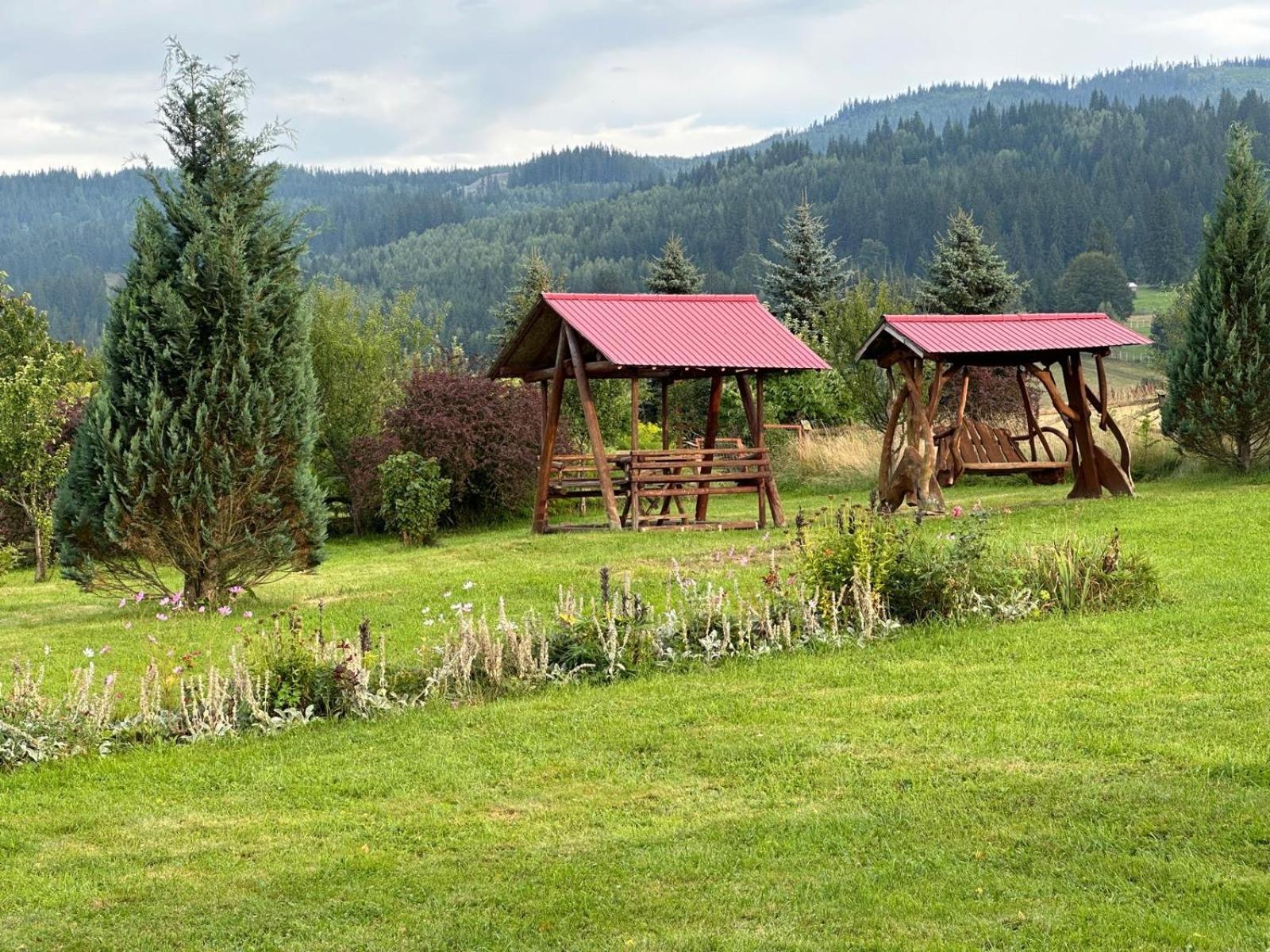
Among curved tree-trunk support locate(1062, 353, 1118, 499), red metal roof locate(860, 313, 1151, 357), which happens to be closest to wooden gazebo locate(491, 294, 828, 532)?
red metal roof locate(860, 313, 1151, 357)

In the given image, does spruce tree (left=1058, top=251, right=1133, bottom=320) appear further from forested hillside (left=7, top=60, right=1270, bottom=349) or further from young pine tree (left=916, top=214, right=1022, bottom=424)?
young pine tree (left=916, top=214, right=1022, bottom=424)

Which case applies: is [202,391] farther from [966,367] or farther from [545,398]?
[966,367]

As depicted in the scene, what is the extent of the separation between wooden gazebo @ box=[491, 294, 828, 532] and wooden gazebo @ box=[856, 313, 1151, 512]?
1.32 m

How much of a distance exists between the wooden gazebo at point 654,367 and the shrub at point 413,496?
167 cm

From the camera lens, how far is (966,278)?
44094mm

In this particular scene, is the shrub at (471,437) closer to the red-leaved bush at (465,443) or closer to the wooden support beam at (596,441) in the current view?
the red-leaved bush at (465,443)

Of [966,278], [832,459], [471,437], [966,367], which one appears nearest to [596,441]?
[471,437]

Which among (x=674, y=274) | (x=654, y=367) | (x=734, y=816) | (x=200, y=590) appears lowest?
(x=734, y=816)

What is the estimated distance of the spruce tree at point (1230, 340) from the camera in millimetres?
19703

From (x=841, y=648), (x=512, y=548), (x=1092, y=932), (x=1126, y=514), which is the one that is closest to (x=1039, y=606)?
(x=841, y=648)

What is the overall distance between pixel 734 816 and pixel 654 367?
43.1 feet

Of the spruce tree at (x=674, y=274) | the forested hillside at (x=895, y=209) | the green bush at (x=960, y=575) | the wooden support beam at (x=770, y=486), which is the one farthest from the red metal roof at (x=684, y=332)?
the forested hillside at (x=895, y=209)

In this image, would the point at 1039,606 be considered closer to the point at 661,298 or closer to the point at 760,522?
the point at 760,522

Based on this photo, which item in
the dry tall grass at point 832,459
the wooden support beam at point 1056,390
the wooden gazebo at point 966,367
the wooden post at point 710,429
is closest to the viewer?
the wooden gazebo at point 966,367
